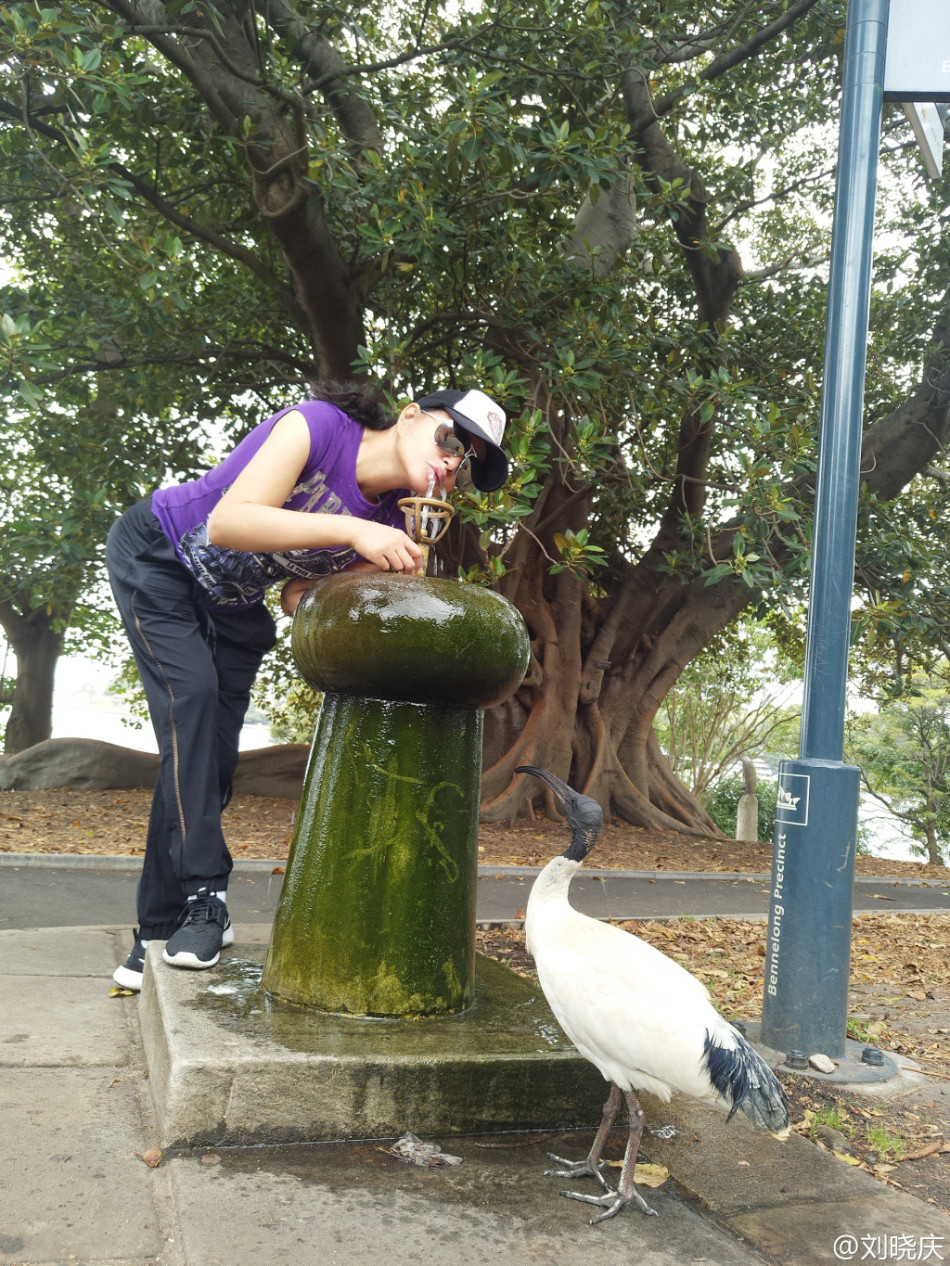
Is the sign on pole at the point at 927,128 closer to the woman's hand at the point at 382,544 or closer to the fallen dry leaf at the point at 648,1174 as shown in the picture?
the woman's hand at the point at 382,544

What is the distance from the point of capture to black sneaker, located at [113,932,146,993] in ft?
10.6

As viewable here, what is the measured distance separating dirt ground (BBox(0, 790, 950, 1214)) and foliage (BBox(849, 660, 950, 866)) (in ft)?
35.4

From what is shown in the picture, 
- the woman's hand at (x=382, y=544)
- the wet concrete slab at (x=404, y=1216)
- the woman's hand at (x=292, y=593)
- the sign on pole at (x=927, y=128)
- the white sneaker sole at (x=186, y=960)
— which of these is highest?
the sign on pole at (x=927, y=128)

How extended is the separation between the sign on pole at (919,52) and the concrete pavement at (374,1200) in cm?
365

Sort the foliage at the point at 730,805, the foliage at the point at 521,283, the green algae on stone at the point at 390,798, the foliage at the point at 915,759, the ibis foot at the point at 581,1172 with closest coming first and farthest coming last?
the ibis foot at the point at 581,1172
the green algae on stone at the point at 390,798
the foliage at the point at 521,283
the foliage at the point at 730,805
the foliage at the point at 915,759

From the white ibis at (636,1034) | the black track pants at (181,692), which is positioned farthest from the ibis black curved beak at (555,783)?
the black track pants at (181,692)

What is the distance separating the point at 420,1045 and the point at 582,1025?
47cm

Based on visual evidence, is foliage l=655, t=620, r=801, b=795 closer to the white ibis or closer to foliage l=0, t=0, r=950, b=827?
foliage l=0, t=0, r=950, b=827

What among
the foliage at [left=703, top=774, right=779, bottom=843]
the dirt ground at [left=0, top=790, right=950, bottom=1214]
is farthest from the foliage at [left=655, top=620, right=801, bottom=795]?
the dirt ground at [left=0, top=790, right=950, bottom=1214]

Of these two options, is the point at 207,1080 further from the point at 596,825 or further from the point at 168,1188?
the point at 596,825

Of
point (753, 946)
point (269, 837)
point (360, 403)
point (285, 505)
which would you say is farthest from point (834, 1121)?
point (269, 837)

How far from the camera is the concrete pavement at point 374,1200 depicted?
5.93 ft

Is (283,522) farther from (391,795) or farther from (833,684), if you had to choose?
(833,684)

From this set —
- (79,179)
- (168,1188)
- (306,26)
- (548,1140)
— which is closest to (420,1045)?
(548,1140)
